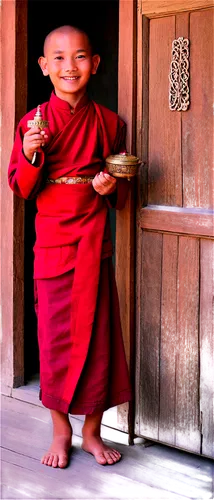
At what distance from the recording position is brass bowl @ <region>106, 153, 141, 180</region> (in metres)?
2.76

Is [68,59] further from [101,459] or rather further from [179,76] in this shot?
[101,459]

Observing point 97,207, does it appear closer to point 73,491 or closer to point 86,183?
point 86,183

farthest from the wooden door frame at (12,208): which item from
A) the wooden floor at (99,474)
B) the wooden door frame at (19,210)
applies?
the wooden floor at (99,474)

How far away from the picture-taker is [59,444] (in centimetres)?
302

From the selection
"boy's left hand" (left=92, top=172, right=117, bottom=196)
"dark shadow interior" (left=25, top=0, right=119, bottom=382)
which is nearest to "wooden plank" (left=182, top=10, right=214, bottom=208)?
"boy's left hand" (left=92, top=172, right=117, bottom=196)

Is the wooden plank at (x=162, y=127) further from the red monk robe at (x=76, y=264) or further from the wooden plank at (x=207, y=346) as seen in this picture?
the wooden plank at (x=207, y=346)

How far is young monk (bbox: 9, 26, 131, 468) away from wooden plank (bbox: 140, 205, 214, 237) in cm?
14

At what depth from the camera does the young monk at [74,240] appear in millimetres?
2854

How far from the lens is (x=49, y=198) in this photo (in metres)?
2.91

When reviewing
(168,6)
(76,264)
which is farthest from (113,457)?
(168,6)

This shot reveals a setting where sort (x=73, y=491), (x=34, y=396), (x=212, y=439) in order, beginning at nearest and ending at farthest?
(x=73, y=491) < (x=212, y=439) < (x=34, y=396)

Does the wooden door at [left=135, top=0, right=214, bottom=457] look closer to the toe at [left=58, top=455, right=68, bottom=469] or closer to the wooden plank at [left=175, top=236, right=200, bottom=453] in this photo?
the wooden plank at [left=175, top=236, right=200, bottom=453]

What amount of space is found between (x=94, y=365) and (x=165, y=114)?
43.9 inches

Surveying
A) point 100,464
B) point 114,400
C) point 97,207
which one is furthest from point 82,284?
point 100,464
